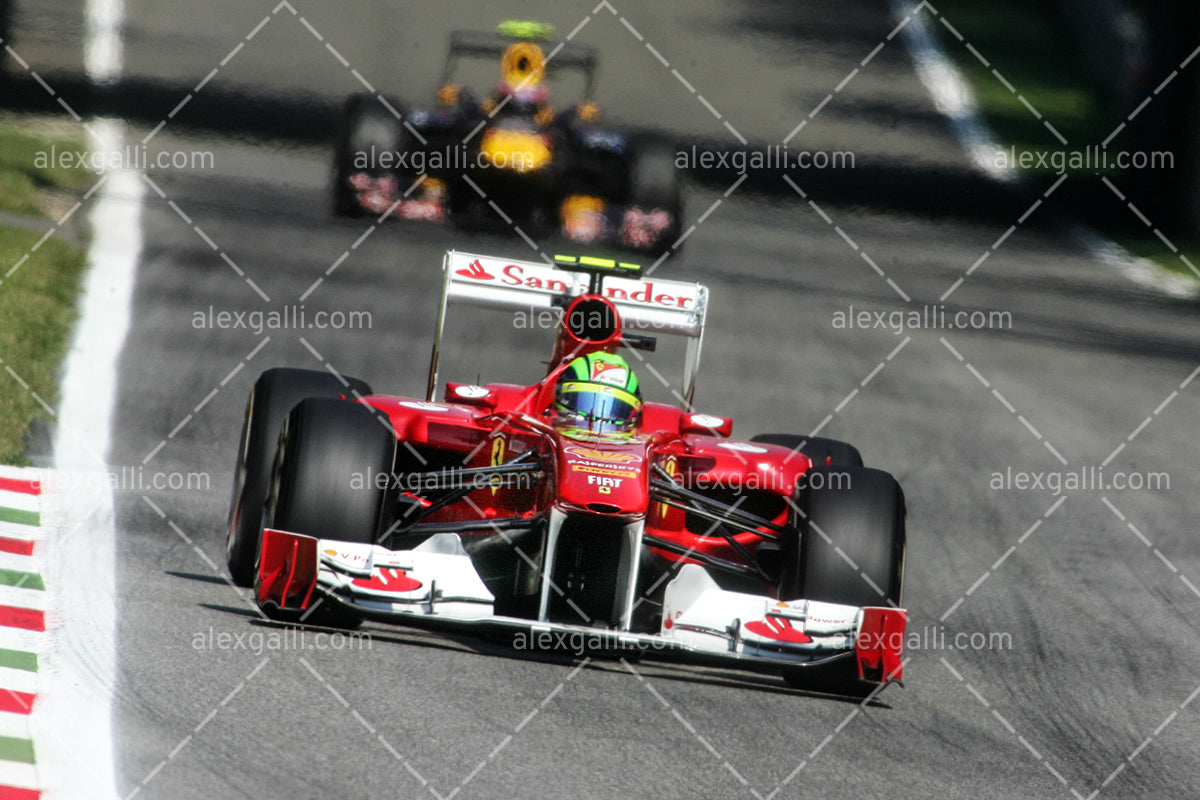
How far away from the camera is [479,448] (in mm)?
9188

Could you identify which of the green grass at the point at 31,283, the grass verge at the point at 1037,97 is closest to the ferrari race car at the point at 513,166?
the green grass at the point at 31,283

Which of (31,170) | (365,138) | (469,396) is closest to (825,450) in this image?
(469,396)

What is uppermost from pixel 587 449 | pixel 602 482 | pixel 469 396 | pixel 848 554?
pixel 469 396

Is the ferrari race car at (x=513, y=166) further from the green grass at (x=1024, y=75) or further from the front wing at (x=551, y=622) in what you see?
the front wing at (x=551, y=622)

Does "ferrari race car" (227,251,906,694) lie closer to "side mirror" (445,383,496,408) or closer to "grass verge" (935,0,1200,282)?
"side mirror" (445,383,496,408)

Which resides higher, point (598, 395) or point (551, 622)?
point (598, 395)

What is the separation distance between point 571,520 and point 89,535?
3.01 metres

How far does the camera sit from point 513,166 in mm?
18109

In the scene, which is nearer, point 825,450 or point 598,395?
point 598,395

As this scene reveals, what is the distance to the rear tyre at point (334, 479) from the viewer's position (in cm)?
780

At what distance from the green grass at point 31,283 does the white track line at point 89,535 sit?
154 millimetres

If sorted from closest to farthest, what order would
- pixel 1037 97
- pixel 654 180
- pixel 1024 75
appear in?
1. pixel 654 180
2. pixel 1037 97
3. pixel 1024 75

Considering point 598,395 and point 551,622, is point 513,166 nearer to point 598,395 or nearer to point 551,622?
point 598,395

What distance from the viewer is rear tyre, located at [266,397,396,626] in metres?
7.80
